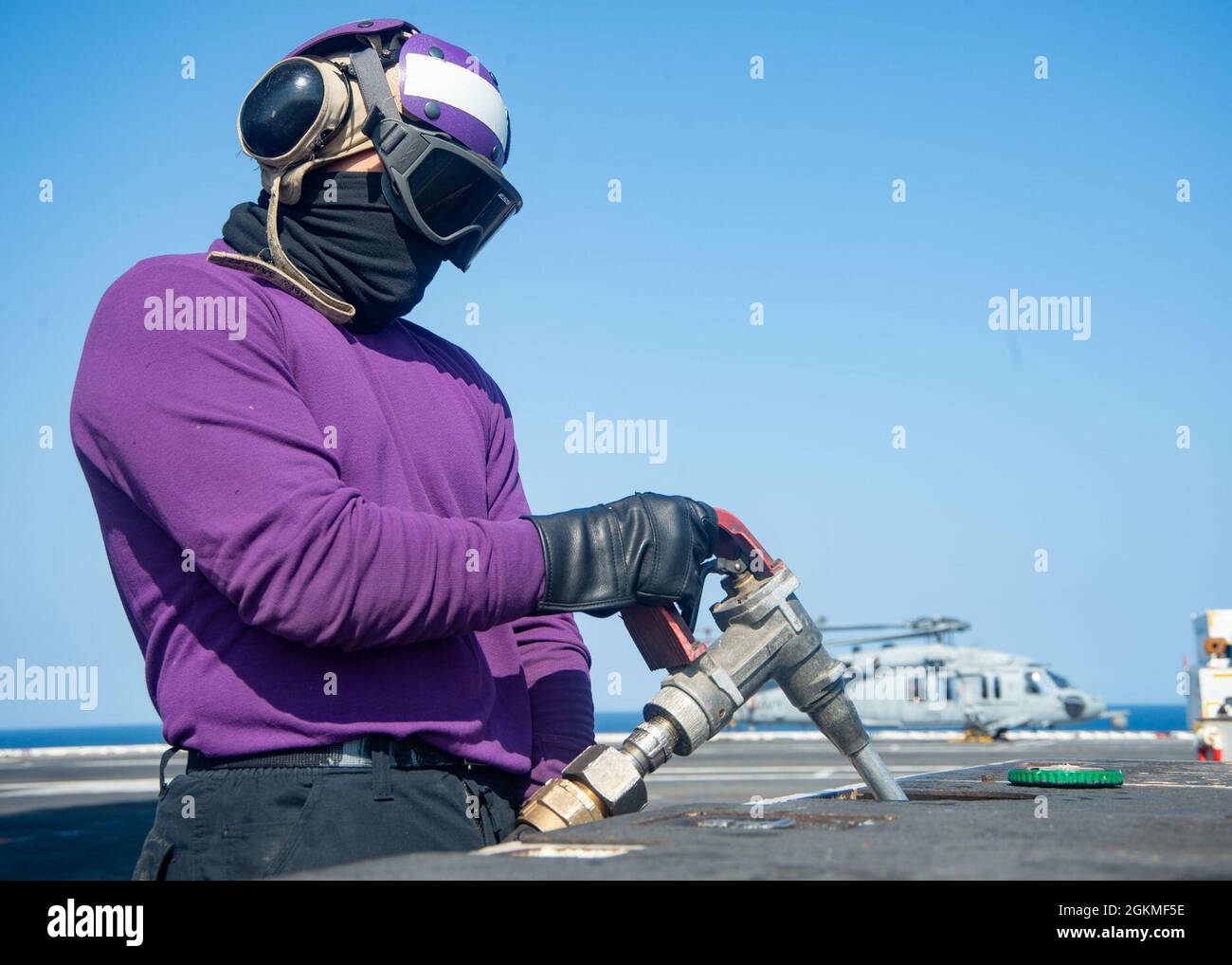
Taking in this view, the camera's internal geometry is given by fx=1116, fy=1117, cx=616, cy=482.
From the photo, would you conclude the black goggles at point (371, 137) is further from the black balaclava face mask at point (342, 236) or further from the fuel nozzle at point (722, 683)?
the fuel nozzle at point (722, 683)

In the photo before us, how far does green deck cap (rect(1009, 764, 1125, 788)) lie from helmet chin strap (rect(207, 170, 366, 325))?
65.6 inches

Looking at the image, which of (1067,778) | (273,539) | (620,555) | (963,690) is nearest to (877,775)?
(1067,778)

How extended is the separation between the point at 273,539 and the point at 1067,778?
163 centimetres

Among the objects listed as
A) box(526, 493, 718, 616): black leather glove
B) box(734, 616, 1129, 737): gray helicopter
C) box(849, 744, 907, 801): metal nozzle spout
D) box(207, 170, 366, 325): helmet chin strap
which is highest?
box(207, 170, 366, 325): helmet chin strap

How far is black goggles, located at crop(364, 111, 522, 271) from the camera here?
80.2 inches

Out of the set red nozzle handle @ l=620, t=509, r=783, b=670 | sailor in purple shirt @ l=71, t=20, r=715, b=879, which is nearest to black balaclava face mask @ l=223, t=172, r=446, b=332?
sailor in purple shirt @ l=71, t=20, r=715, b=879

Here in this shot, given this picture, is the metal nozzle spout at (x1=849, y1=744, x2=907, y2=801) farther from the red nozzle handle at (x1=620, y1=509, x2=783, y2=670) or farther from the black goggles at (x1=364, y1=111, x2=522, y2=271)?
the black goggles at (x1=364, y1=111, x2=522, y2=271)

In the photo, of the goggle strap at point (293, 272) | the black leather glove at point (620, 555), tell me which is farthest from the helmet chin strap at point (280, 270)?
the black leather glove at point (620, 555)

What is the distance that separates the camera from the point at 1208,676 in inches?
238

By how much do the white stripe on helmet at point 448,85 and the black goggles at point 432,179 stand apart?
8 centimetres

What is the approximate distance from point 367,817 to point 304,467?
53 centimetres

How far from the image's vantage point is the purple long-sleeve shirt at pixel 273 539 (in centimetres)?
161
